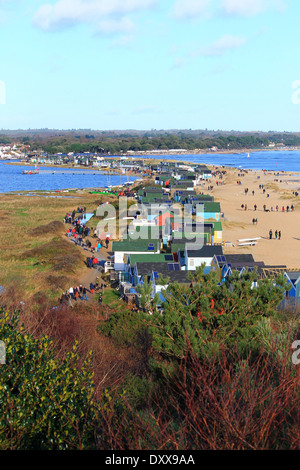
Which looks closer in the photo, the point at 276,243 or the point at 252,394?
the point at 252,394

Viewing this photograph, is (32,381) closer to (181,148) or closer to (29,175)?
(29,175)

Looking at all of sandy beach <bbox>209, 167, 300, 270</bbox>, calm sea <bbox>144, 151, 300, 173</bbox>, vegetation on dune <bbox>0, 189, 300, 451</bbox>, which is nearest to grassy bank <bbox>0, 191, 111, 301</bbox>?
vegetation on dune <bbox>0, 189, 300, 451</bbox>

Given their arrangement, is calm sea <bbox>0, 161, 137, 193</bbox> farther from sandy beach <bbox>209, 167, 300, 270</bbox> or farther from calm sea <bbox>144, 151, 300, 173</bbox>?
calm sea <bbox>144, 151, 300, 173</bbox>

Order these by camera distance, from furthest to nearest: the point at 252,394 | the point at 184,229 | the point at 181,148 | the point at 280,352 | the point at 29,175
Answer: the point at 181,148
the point at 29,175
the point at 184,229
the point at 280,352
the point at 252,394

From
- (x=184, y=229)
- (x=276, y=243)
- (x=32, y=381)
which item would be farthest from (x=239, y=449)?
(x=276, y=243)

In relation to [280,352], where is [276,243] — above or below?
below

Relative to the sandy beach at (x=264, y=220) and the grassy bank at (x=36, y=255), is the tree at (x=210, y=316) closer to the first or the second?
the grassy bank at (x=36, y=255)

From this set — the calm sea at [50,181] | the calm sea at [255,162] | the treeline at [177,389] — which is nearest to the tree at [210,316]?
the treeline at [177,389]
